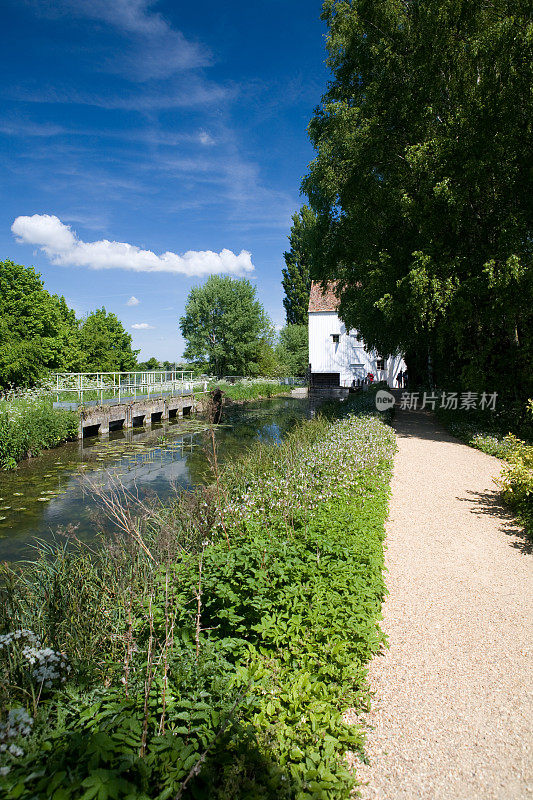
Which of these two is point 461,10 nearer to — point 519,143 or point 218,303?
point 519,143

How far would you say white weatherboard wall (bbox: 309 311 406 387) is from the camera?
128 ft

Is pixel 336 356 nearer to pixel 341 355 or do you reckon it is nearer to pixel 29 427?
pixel 341 355

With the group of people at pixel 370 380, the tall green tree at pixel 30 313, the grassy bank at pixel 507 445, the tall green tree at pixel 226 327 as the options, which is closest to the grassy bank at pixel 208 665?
the grassy bank at pixel 507 445

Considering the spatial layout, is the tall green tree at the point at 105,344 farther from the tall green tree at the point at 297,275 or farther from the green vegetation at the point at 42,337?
the tall green tree at the point at 297,275

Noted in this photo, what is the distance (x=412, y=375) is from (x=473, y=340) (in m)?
14.1

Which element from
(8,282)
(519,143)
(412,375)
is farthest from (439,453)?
(8,282)

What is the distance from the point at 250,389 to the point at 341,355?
9908 millimetres

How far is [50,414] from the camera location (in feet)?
49.6

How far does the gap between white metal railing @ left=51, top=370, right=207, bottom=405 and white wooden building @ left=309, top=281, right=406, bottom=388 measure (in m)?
14.8

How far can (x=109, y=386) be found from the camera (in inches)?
843

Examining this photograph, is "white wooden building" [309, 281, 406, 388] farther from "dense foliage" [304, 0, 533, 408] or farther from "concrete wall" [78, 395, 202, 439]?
"dense foliage" [304, 0, 533, 408]

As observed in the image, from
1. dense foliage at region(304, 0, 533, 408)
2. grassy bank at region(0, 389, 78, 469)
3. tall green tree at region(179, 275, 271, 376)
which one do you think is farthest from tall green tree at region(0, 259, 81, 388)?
dense foliage at region(304, 0, 533, 408)

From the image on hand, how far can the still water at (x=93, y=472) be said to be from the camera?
7.64 meters

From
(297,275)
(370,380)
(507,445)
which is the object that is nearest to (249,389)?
(370,380)
